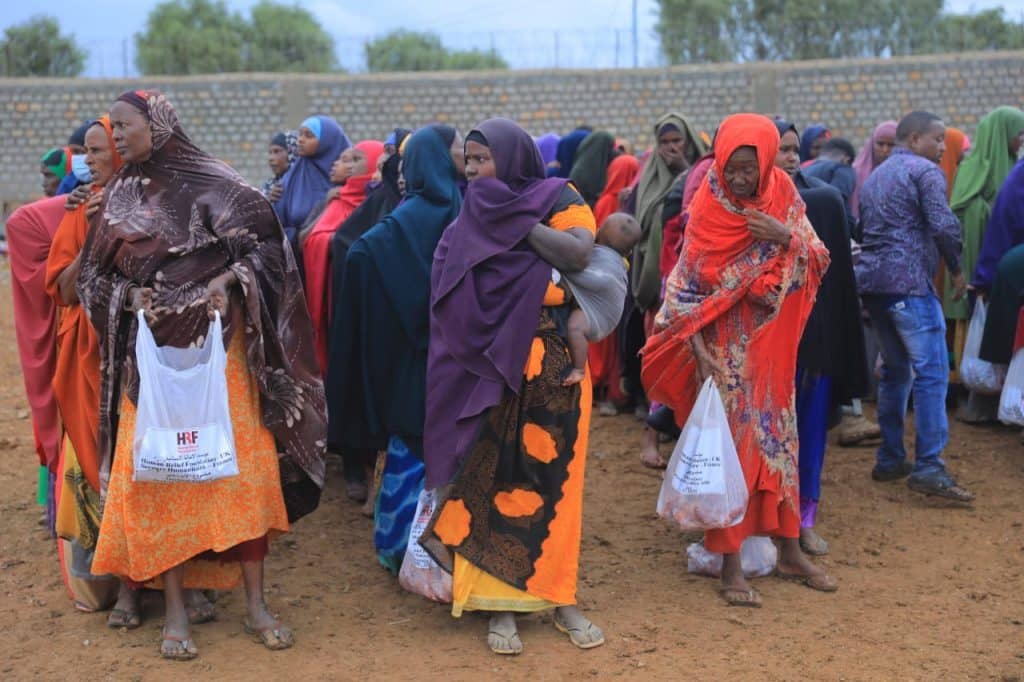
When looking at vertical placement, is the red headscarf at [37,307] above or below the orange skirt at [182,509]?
above

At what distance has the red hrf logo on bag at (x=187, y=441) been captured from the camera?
13.6 ft

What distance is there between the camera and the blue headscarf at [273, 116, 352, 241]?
7.14 meters

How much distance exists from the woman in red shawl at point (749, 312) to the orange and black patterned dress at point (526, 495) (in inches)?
26.9

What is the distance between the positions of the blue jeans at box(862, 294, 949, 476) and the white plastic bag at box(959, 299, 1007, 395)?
3.39ft

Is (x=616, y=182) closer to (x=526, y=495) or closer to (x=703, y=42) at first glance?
(x=526, y=495)

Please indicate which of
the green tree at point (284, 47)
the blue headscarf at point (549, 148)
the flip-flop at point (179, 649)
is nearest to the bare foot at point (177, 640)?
the flip-flop at point (179, 649)

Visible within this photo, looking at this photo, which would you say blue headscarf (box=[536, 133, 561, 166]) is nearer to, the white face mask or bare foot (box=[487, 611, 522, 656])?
the white face mask

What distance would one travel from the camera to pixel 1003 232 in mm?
6875

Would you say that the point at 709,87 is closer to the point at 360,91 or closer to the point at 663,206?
the point at 360,91

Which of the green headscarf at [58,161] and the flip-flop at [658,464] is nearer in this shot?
the green headscarf at [58,161]

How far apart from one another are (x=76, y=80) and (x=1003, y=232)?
66.9 ft

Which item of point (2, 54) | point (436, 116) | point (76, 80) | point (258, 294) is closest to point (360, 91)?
point (436, 116)

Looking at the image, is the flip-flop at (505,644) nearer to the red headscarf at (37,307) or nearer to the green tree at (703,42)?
the red headscarf at (37,307)

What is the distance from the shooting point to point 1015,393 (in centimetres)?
654
